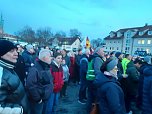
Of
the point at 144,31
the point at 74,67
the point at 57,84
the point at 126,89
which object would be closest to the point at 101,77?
the point at 57,84

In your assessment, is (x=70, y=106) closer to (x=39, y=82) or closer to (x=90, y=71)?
(x=90, y=71)

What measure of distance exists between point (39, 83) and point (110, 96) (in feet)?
5.89

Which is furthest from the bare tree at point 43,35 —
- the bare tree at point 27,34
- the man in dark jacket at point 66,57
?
the man in dark jacket at point 66,57

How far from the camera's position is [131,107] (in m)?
7.73

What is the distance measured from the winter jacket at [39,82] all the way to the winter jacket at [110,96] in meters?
1.44

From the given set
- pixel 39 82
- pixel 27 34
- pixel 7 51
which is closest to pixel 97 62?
pixel 39 82

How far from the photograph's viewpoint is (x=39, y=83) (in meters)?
5.25

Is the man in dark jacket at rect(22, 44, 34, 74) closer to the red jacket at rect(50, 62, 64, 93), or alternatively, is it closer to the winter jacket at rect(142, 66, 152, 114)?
the red jacket at rect(50, 62, 64, 93)

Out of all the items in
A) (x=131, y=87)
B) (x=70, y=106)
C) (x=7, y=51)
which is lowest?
(x=70, y=106)

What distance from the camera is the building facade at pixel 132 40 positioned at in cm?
7137

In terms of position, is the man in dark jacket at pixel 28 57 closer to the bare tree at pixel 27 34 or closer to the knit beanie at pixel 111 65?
the knit beanie at pixel 111 65

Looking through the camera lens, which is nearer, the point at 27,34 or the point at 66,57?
the point at 66,57

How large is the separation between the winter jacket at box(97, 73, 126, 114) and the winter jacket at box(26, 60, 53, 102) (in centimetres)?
144

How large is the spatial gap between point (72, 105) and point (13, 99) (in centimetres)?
574
